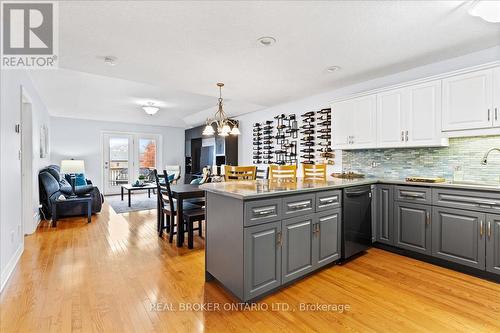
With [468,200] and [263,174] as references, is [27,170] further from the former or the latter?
[468,200]

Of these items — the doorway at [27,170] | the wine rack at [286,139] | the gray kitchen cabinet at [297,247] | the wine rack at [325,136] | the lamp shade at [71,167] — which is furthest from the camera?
the lamp shade at [71,167]

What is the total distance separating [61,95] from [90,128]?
10.2 ft

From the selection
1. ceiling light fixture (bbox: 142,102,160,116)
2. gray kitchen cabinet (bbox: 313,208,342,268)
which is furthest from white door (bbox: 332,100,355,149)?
ceiling light fixture (bbox: 142,102,160,116)

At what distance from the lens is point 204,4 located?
6.34 feet

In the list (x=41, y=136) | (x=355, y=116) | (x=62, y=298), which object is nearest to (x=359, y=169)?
(x=355, y=116)

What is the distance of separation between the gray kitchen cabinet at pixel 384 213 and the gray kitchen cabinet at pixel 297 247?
1.40 meters

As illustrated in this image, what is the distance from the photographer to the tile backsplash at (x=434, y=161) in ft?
9.29

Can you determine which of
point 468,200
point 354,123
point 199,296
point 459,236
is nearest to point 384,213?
point 459,236

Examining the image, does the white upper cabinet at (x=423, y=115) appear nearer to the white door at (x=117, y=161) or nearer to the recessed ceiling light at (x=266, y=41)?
the recessed ceiling light at (x=266, y=41)

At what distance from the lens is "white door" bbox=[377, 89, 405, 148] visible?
3.26 m

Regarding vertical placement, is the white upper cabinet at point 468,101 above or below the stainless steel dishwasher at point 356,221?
above

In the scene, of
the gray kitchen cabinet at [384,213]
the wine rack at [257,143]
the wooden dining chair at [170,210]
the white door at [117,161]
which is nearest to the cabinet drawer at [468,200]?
the gray kitchen cabinet at [384,213]

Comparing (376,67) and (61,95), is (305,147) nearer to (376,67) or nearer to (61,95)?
(376,67)

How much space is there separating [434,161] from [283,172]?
1988 millimetres
